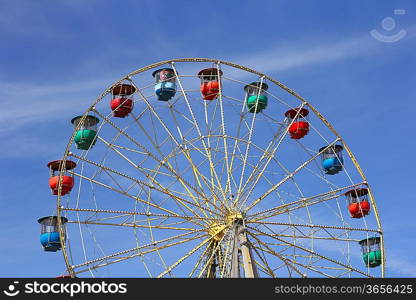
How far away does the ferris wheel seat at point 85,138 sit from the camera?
95.7ft

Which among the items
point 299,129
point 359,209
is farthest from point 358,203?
point 299,129

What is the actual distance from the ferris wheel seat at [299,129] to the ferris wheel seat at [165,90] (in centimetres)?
570

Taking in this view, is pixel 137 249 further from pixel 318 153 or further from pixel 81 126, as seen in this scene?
pixel 318 153

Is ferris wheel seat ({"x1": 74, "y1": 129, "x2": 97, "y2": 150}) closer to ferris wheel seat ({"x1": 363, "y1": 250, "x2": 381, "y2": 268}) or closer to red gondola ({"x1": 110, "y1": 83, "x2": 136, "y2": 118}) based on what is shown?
red gondola ({"x1": 110, "y1": 83, "x2": 136, "y2": 118})

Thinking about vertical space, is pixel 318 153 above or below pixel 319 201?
above

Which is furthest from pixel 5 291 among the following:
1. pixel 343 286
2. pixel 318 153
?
pixel 318 153

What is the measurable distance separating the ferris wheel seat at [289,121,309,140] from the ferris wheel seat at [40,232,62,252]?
446 inches

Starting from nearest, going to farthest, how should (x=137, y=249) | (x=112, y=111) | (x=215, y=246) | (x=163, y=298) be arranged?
(x=163, y=298) < (x=137, y=249) < (x=215, y=246) < (x=112, y=111)

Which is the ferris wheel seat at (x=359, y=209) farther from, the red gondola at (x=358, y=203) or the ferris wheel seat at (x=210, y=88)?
the ferris wheel seat at (x=210, y=88)

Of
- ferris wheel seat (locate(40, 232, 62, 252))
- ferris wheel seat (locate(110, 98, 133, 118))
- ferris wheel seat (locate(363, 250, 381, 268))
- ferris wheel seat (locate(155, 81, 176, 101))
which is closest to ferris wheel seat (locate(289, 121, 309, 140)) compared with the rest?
ferris wheel seat (locate(155, 81, 176, 101))

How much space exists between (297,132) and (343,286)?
14.4 m

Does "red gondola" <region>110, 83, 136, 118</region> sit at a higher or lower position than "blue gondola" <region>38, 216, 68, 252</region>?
higher

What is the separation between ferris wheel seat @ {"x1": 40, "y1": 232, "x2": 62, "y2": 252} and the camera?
1120 inches

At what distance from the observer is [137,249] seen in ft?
86.7
